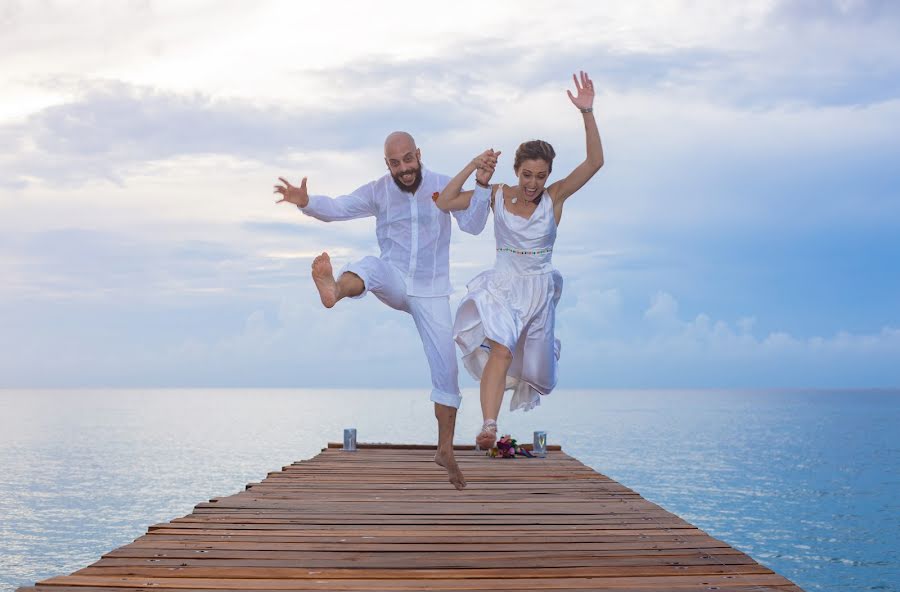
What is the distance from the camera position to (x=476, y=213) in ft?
24.7

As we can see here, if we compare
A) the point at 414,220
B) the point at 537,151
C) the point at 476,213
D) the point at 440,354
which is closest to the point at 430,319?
the point at 440,354

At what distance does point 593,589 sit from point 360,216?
4.49 m

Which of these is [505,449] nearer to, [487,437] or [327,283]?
[487,437]

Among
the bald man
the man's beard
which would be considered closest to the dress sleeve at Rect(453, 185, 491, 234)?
the bald man

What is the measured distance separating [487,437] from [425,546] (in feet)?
9.68

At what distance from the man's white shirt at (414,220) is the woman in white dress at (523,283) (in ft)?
3.13

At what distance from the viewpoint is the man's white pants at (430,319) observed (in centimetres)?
730

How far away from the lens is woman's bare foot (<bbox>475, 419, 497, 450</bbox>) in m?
7.71

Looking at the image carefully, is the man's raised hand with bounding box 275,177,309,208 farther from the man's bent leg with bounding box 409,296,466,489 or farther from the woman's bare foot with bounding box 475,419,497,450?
the woman's bare foot with bounding box 475,419,497,450

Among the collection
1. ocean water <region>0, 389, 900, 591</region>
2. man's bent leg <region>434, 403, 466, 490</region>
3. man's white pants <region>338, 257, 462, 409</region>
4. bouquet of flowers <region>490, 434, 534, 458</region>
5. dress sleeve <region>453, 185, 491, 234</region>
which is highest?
dress sleeve <region>453, 185, 491, 234</region>

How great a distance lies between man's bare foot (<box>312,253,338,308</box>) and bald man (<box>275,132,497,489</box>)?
0.53 metres

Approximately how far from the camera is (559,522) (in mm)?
5629

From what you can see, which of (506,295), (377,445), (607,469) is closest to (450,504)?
(506,295)

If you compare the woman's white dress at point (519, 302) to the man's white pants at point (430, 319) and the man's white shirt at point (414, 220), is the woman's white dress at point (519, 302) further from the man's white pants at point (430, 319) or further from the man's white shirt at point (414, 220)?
the man's white pants at point (430, 319)
